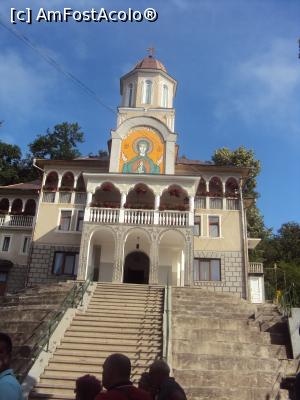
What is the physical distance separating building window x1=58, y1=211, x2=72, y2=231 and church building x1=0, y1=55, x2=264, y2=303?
0.24 ft

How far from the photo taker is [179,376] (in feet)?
37.5

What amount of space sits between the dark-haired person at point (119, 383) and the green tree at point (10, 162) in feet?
143

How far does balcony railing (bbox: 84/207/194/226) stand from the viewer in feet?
84.5

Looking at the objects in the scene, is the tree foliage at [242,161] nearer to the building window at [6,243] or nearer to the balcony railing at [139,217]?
the balcony railing at [139,217]

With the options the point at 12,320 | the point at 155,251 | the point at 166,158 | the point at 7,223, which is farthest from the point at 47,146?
the point at 12,320

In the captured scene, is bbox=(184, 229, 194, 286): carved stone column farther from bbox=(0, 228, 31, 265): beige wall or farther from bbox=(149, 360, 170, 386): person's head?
bbox=(149, 360, 170, 386): person's head

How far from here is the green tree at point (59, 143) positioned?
51219 millimetres

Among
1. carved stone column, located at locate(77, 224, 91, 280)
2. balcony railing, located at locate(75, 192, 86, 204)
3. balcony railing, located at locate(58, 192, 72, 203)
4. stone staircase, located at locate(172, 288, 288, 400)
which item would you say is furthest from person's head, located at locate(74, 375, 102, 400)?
balcony railing, located at locate(58, 192, 72, 203)

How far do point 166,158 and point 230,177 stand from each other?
5073 millimetres

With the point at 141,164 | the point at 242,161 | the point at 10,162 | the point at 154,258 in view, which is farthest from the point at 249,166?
the point at 10,162

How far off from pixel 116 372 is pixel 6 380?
1.09 metres

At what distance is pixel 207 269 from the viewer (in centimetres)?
2750

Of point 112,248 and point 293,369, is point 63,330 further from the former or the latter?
point 112,248

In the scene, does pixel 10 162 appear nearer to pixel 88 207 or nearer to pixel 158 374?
pixel 88 207
